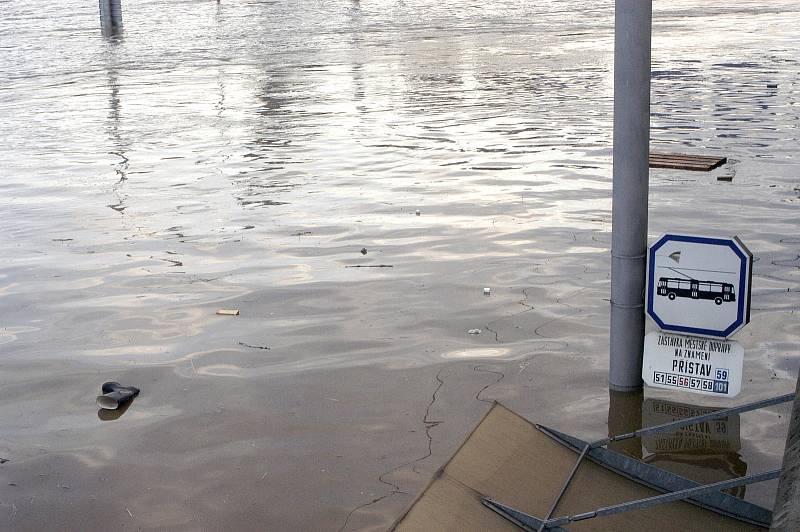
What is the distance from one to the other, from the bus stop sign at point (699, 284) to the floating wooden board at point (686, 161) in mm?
7430

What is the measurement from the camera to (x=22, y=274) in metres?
9.50

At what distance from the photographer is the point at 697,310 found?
17.0ft

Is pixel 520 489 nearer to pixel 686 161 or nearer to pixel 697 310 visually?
pixel 697 310

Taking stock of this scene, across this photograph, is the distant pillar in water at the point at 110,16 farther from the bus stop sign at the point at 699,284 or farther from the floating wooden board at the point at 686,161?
the bus stop sign at the point at 699,284

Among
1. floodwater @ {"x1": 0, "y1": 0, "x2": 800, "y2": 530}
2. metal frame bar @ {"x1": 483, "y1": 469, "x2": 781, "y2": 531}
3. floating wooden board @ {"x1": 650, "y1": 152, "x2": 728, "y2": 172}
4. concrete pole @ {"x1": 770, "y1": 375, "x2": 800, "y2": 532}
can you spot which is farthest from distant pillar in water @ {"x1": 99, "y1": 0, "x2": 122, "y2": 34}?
concrete pole @ {"x1": 770, "y1": 375, "x2": 800, "y2": 532}

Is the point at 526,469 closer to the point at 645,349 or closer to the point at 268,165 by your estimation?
the point at 645,349

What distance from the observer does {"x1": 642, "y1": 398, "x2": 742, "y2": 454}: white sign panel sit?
221 inches

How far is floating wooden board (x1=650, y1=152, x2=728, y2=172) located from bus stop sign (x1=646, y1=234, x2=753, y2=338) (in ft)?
24.4

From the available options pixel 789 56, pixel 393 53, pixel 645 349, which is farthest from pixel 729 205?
pixel 393 53

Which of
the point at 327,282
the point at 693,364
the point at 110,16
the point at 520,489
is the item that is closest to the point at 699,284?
the point at 693,364

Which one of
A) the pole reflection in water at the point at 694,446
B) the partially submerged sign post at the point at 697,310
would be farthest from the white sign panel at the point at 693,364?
the pole reflection in water at the point at 694,446

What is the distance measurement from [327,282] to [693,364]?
13.7 feet

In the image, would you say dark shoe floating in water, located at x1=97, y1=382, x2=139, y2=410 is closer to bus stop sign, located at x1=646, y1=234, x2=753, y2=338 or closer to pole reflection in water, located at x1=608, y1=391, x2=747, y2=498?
pole reflection in water, located at x1=608, y1=391, x2=747, y2=498

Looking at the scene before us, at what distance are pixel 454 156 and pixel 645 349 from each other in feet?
29.7
